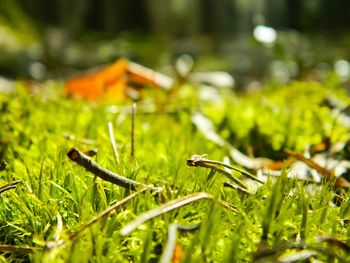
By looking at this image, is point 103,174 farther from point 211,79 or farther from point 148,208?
point 211,79

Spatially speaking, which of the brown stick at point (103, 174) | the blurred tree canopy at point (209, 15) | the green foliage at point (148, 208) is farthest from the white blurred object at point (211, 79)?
the blurred tree canopy at point (209, 15)

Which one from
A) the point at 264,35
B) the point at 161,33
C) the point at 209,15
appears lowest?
the point at 161,33

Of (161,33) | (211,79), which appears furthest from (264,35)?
(161,33)

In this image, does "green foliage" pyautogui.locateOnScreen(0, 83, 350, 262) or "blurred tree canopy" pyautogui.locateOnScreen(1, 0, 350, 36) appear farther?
"blurred tree canopy" pyautogui.locateOnScreen(1, 0, 350, 36)

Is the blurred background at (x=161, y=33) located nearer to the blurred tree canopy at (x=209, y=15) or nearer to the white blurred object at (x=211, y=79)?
the blurred tree canopy at (x=209, y=15)

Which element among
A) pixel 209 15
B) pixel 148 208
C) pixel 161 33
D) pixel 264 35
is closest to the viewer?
pixel 148 208

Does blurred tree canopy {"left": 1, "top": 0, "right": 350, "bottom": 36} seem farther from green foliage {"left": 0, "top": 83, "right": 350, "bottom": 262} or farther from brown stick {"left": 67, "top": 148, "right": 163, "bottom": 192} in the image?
brown stick {"left": 67, "top": 148, "right": 163, "bottom": 192}

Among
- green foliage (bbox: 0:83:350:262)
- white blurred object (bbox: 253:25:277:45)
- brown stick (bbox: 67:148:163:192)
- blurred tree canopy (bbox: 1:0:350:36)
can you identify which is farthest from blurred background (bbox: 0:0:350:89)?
brown stick (bbox: 67:148:163:192)

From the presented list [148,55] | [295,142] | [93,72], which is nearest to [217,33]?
[148,55]
